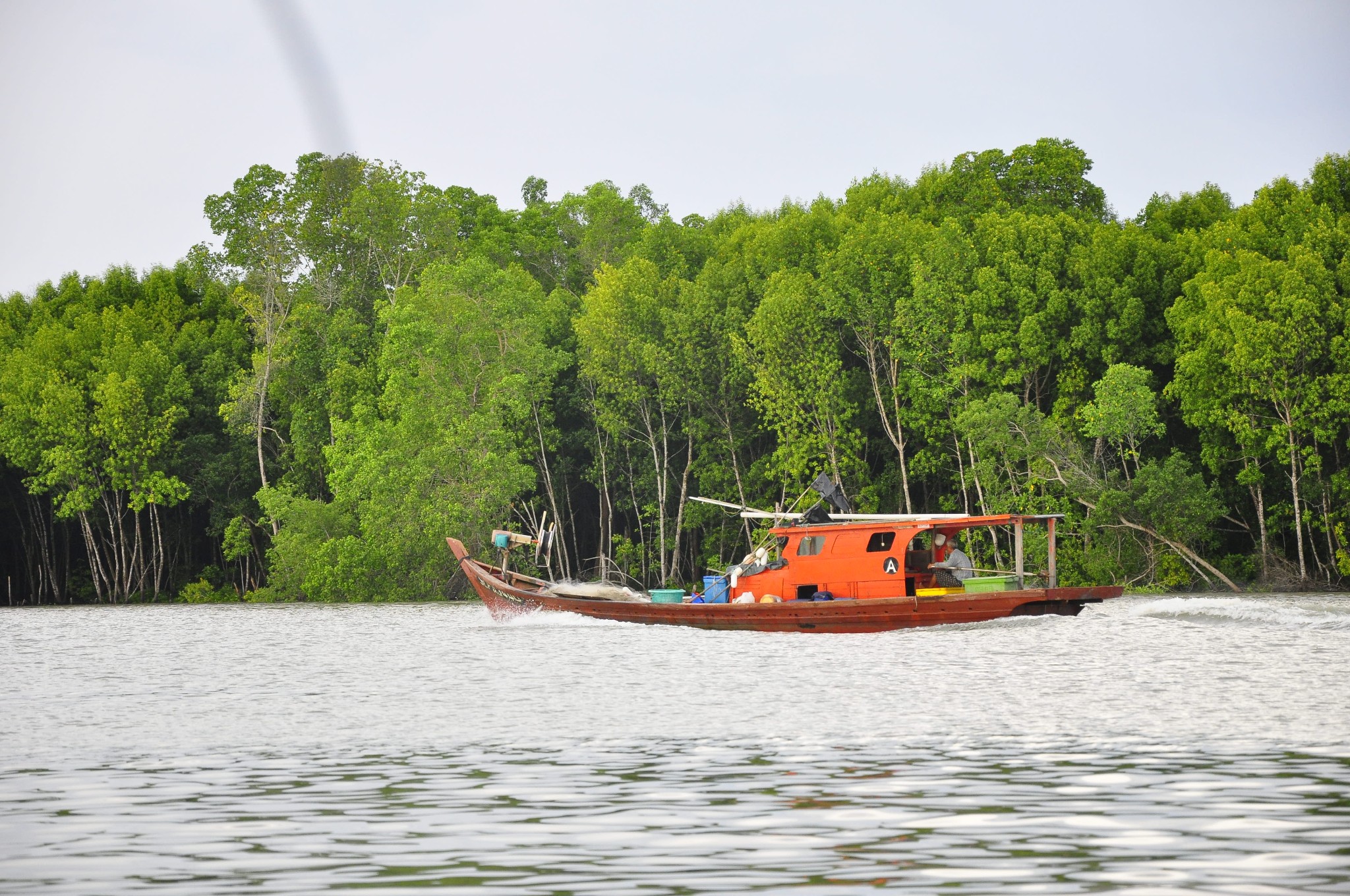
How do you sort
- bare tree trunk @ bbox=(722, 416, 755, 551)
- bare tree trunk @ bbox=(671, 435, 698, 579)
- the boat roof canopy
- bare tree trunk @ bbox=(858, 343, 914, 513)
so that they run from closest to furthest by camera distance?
the boat roof canopy < bare tree trunk @ bbox=(858, 343, 914, 513) < bare tree trunk @ bbox=(722, 416, 755, 551) < bare tree trunk @ bbox=(671, 435, 698, 579)

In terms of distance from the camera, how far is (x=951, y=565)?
33281mm

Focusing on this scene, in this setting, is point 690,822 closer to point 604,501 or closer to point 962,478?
point 962,478

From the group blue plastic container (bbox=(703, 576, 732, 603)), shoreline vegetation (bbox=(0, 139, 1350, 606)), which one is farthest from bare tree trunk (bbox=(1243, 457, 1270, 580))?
blue plastic container (bbox=(703, 576, 732, 603))

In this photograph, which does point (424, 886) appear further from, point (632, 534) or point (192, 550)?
point (192, 550)

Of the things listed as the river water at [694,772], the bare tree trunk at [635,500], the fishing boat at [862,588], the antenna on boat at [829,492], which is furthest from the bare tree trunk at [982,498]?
the river water at [694,772]

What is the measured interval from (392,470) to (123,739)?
132 feet

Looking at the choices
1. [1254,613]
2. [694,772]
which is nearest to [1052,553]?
[1254,613]

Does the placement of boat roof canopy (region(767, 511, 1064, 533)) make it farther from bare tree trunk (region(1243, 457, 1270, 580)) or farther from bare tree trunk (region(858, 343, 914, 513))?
bare tree trunk (region(858, 343, 914, 513))

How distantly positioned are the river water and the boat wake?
3.40 meters

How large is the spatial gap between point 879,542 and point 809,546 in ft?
5.44

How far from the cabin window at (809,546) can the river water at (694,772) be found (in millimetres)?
6834

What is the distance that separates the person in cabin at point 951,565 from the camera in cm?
3266

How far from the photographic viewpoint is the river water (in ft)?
28.8

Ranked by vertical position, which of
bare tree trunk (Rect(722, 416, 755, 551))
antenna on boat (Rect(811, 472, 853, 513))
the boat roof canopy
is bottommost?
the boat roof canopy
